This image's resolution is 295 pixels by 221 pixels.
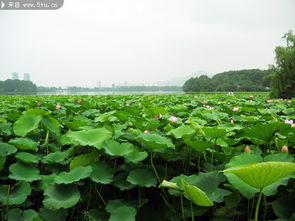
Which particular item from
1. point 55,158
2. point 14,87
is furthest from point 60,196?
point 14,87

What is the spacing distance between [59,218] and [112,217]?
244 millimetres

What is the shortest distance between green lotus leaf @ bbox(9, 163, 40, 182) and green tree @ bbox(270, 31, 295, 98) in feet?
48.3

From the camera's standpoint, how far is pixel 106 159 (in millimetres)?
1250

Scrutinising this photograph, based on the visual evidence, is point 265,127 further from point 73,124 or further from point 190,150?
point 73,124

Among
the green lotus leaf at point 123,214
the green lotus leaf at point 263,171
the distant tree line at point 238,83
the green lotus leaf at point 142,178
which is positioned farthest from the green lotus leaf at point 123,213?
the distant tree line at point 238,83

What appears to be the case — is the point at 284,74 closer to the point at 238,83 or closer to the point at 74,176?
the point at 74,176

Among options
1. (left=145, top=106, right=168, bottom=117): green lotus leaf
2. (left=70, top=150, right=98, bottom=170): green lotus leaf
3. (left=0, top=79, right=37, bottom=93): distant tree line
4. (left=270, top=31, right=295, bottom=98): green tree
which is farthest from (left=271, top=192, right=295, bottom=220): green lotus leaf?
(left=0, top=79, right=37, bottom=93): distant tree line

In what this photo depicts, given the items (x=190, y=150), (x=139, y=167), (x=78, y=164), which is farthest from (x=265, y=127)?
(x=78, y=164)

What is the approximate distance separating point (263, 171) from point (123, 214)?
53cm

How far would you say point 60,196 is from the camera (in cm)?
86

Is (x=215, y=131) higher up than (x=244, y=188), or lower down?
higher up

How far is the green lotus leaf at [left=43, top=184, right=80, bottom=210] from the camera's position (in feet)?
2.58

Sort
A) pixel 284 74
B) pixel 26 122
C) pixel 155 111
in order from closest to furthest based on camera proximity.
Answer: pixel 26 122
pixel 155 111
pixel 284 74

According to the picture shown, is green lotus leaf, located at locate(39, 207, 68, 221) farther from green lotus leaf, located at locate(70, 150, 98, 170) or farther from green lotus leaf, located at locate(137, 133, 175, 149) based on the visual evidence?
green lotus leaf, located at locate(137, 133, 175, 149)
